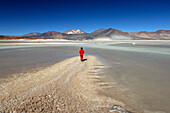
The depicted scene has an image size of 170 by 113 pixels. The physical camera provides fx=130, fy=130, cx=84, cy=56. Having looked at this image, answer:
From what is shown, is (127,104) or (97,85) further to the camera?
(97,85)

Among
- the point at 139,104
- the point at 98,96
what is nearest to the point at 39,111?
the point at 98,96

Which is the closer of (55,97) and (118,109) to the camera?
(118,109)

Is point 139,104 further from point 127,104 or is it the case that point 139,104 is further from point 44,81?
point 44,81

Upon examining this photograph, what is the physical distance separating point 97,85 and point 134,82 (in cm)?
167

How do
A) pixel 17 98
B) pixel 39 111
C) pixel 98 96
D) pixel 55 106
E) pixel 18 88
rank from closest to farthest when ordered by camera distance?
1. pixel 39 111
2. pixel 55 106
3. pixel 17 98
4. pixel 98 96
5. pixel 18 88

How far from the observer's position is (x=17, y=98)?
4098mm

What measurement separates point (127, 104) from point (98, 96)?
0.96m

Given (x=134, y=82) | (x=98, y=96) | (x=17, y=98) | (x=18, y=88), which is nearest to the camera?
(x=17, y=98)

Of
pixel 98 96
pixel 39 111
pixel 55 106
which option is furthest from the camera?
pixel 98 96

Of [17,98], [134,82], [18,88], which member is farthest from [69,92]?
[134,82]

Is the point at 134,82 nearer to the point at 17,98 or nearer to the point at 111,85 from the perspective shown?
the point at 111,85

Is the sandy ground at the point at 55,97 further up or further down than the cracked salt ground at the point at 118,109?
further up

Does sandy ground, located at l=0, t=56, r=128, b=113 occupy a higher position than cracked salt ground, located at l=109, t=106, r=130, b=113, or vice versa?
sandy ground, located at l=0, t=56, r=128, b=113

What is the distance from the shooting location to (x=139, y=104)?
12.7 ft
